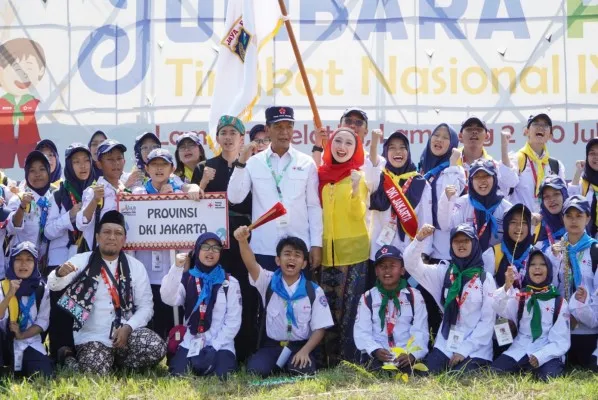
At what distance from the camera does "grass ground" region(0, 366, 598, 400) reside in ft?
20.4

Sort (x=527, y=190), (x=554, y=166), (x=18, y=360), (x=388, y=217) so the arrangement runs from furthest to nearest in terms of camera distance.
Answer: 1. (x=554, y=166)
2. (x=527, y=190)
3. (x=388, y=217)
4. (x=18, y=360)

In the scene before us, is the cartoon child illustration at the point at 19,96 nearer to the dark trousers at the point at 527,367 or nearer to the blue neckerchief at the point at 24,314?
the blue neckerchief at the point at 24,314

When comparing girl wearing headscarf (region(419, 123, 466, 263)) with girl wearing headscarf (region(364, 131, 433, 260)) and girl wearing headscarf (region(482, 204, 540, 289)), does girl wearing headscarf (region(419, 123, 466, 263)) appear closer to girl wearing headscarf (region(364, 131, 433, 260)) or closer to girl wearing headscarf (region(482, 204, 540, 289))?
girl wearing headscarf (region(364, 131, 433, 260))

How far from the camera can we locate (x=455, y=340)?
690cm

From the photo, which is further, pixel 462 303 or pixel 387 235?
pixel 387 235

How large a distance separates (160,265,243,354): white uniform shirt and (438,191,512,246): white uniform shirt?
1.78 metres

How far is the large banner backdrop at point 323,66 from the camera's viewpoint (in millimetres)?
10164

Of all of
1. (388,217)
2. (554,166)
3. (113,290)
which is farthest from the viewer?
(554,166)

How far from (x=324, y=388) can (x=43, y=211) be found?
3.04m

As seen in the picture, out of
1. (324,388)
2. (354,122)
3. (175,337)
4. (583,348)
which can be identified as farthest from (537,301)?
(175,337)

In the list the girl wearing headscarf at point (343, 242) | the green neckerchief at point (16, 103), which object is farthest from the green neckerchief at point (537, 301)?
the green neckerchief at point (16, 103)

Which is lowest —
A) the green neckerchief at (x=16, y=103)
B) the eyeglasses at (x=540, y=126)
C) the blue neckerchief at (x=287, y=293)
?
the blue neckerchief at (x=287, y=293)

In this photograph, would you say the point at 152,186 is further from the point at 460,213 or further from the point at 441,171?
the point at 460,213

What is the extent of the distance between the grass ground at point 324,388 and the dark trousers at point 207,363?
22cm
